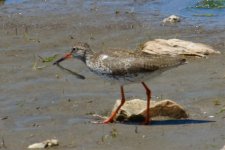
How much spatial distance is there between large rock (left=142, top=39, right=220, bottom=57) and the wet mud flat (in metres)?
0.21

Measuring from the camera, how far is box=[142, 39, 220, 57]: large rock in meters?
11.8

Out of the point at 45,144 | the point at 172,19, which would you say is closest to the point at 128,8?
the point at 172,19

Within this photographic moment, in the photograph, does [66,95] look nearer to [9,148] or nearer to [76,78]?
[76,78]

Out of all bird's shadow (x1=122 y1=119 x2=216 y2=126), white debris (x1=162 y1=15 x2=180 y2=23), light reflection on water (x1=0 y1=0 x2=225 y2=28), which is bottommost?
light reflection on water (x1=0 y1=0 x2=225 y2=28)

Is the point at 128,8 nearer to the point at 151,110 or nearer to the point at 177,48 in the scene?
the point at 177,48

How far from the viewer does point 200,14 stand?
14.4 m

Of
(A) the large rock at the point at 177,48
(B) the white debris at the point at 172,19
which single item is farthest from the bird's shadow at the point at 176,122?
(B) the white debris at the point at 172,19

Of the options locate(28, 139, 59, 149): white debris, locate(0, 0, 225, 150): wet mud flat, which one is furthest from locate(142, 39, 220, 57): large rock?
locate(28, 139, 59, 149): white debris

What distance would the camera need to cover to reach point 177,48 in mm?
11859

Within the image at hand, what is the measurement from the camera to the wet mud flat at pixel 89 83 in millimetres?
8508

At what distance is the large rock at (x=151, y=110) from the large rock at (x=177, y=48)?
246 cm

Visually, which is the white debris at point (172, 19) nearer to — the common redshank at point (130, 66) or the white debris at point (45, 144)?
the common redshank at point (130, 66)

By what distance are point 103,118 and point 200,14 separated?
5.64 metres

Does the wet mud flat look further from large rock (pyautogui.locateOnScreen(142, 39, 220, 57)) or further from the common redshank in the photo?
the common redshank
